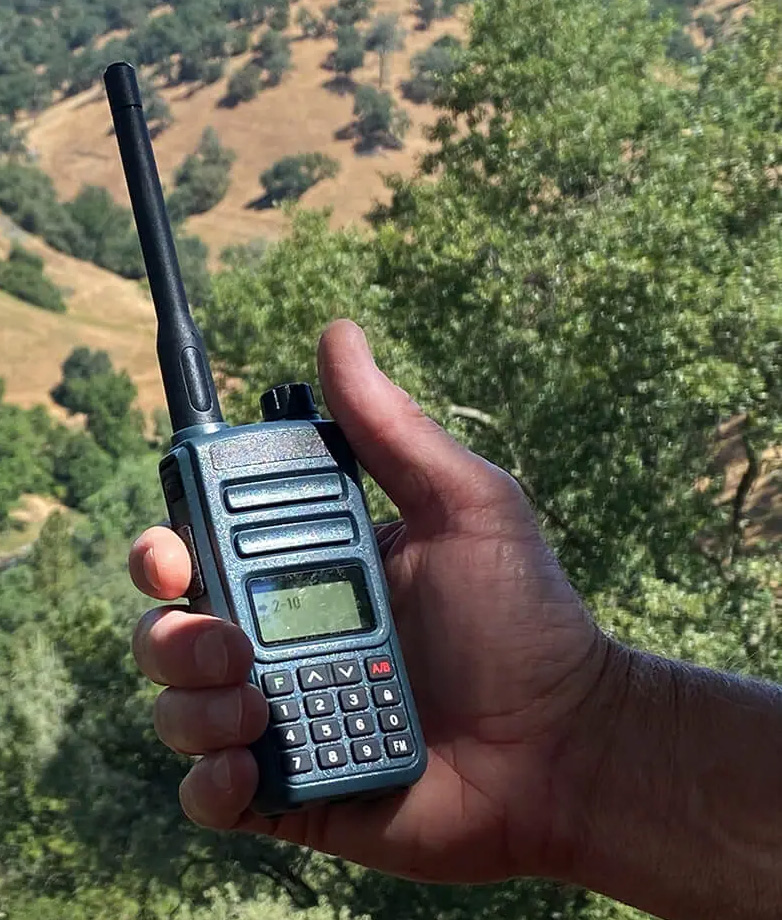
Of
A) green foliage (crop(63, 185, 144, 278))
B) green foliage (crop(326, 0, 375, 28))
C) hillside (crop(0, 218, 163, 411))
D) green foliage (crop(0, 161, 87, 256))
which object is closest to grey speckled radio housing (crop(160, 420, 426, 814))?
hillside (crop(0, 218, 163, 411))

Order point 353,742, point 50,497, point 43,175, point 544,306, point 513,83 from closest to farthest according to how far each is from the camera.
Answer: point 353,742 < point 544,306 < point 513,83 < point 50,497 < point 43,175

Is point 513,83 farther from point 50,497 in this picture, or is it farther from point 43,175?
point 43,175

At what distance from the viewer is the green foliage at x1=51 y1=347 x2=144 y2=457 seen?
2386 cm

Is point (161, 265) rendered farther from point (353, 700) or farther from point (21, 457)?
point (21, 457)

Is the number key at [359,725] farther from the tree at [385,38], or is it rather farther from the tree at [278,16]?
the tree at [278,16]

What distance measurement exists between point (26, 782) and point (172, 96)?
36.4 meters

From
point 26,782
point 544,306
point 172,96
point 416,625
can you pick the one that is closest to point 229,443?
point 416,625

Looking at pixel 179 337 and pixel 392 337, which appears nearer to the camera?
pixel 179 337

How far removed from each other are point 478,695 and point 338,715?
212mm

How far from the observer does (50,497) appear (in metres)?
22.0

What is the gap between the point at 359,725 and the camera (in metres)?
1.13

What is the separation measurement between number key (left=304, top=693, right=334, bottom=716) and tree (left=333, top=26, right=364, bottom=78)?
37.1 m

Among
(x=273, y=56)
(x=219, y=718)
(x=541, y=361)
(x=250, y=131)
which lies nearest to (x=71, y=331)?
(x=250, y=131)

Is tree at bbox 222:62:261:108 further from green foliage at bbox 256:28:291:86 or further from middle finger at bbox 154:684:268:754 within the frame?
middle finger at bbox 154:684:268:754
